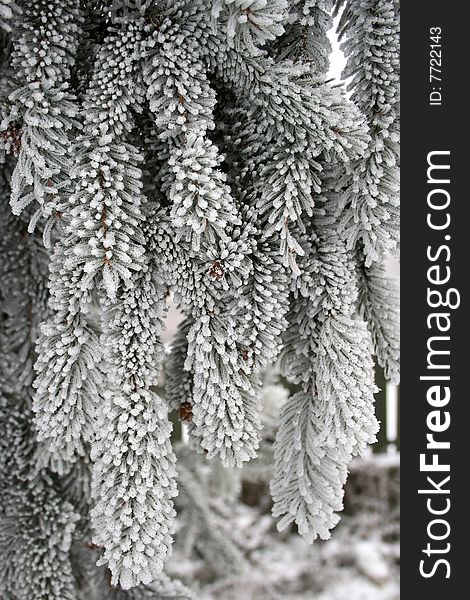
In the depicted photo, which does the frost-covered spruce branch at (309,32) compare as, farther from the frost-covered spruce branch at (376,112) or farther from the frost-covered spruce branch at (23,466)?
the frost-covered spruce branch at (23,466)

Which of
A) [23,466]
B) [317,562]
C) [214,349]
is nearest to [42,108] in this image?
[214,349]

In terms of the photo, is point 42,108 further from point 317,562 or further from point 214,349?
point 317,562

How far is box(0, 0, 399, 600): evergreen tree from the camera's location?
421mm

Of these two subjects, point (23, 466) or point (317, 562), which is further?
point (317, 562)

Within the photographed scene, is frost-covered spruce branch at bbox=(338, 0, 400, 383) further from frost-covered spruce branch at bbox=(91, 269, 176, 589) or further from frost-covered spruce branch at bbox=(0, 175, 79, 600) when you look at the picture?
frost-covered spruce branch at bbox=(0, 175, 79, 600)

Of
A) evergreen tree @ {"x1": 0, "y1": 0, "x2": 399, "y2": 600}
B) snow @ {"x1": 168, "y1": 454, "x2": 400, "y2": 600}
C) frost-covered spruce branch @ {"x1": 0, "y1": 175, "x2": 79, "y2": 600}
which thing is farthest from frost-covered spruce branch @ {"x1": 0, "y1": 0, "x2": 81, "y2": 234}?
snow @ {"x1": 168, "y1": 454, "x2": 400, "y2": 600}

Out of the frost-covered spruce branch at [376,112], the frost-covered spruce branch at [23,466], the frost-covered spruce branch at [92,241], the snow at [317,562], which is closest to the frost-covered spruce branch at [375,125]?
the frost-covered spruce branch at [376,112]

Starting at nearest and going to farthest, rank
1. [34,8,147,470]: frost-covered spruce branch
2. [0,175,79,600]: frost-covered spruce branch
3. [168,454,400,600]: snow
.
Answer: [34,8,147,470]: frost-covered spruce branch < [0,175,79,600]: frost-covered spruce branch < [168,454,400,600]: snow

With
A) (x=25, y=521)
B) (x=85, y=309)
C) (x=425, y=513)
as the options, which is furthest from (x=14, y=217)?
(x=425, y=513)

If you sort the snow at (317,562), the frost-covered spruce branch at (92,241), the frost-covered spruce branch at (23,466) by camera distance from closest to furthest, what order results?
the frost-covered spruce branch at (92,241) < the frost-covered spruce branch at (23,466) < the snow at (317,562)

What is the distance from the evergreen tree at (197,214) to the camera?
0.42m

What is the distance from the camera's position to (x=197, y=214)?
0.40 metres

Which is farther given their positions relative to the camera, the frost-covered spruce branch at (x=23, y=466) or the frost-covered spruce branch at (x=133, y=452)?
the frost-covered spruce branch at (x=23, y=466)

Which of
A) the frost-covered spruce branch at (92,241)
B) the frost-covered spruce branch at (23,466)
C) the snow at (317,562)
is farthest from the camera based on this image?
the snow at (317,562)
